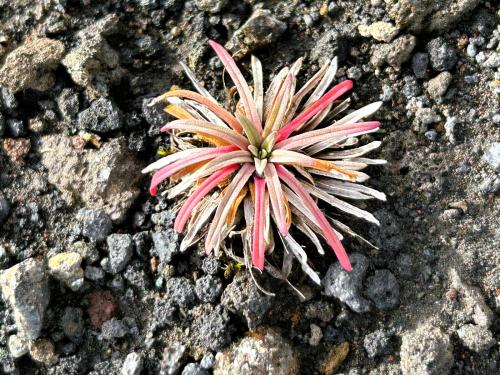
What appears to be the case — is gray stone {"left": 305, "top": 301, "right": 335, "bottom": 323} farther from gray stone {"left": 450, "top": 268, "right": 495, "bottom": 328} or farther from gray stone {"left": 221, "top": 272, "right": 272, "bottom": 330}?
gray stone {"left": 450, "top": 268, "right": 495, "bottom": 328}

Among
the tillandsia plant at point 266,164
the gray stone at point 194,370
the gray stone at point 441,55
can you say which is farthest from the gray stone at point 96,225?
the gray stone at point 441,55

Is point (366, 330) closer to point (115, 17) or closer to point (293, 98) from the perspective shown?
point (293, 98)

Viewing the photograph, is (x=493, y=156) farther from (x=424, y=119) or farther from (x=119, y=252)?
(x=119, y=252)

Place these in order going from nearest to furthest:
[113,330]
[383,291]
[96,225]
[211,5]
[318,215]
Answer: [318,215], [383,291], [113,330], [96,225], [211,5]

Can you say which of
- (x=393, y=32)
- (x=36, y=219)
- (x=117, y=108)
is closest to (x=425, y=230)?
(x=393, y=32)

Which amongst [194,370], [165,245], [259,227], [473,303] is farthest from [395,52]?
[194,370]
